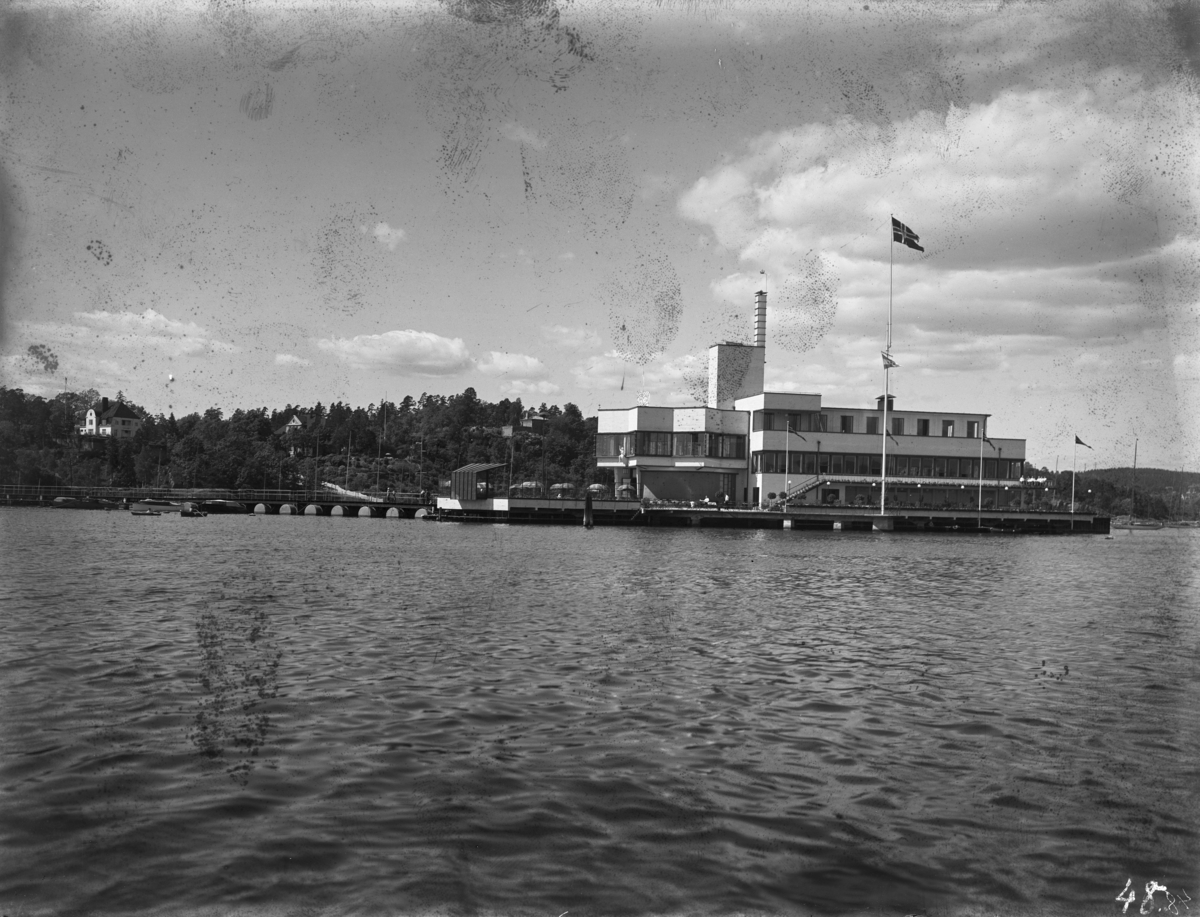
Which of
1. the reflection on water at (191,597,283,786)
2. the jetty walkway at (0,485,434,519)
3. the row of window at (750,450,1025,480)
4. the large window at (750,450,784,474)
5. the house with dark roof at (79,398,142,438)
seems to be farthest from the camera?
the house with dark roof at (79,398,142,438)

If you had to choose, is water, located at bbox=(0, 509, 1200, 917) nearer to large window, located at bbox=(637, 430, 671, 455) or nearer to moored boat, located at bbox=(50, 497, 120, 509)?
large window, located at bbox=(637, 430, 671, 455)

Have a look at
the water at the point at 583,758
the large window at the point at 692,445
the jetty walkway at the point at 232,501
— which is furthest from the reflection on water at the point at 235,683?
the jetty walkway at the point at 232,501

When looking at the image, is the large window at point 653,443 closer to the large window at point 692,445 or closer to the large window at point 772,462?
the large window at point 692,445

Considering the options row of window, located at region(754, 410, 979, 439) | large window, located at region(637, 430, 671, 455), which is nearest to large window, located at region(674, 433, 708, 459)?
large window, located at region(637, 430, 671, 455)

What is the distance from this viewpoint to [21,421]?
118 metres

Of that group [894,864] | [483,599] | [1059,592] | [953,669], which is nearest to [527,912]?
[894,864]

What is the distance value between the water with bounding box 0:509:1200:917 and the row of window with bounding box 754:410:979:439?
235ft

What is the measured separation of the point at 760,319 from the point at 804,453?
17702mm

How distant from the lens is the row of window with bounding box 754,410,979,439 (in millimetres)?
98250

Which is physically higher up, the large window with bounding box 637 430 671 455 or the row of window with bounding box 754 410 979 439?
the row of window with bounding box 754 410 979 439

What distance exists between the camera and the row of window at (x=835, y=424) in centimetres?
9825

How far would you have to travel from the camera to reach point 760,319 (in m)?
107

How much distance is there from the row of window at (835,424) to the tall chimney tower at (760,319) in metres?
11.2

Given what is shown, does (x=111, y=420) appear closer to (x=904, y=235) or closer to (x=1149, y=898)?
(x=904, y=235)
